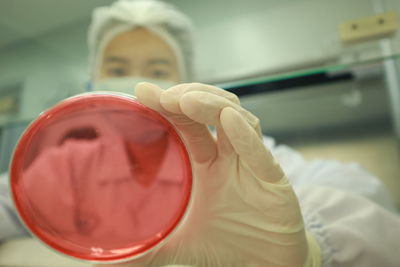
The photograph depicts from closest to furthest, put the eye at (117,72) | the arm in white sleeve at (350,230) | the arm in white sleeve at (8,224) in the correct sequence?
the arm in white sleeve at (350,230) < the arm in white sleeve at (8,224) < the eye at (117,72)

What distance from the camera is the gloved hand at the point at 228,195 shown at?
42 centimetres

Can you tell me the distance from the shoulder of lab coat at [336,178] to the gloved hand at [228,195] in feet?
1.17

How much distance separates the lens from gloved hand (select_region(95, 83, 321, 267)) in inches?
16.6

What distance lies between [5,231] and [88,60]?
2.23 feet

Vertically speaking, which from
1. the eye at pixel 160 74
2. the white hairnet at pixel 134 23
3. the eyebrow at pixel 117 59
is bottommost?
the eye at pixel 160 74

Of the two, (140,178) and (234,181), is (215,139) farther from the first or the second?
(140,178)

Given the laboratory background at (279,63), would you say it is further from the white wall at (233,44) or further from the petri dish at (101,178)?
the petri dish at (101,178)

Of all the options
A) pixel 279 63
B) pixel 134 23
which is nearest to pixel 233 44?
pixel 279 63

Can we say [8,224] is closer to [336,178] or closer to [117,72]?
[117,72]

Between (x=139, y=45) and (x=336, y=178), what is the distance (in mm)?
739

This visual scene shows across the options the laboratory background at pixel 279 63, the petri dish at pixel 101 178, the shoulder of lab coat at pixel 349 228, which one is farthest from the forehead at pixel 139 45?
the shoulder of lab coat at pixel 349 228

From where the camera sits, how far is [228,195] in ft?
1.64

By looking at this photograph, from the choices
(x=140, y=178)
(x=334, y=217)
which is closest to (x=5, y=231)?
(x=140, y=178)

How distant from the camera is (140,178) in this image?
2.00ft
